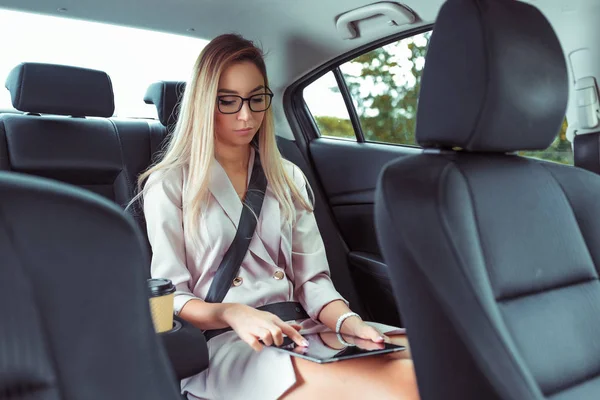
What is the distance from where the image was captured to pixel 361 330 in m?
1.64

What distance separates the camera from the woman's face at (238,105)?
6.21ft

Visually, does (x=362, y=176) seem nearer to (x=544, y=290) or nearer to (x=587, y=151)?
(x=587, y=151)

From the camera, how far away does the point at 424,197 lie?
1.17 m

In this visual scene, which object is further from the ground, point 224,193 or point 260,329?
point 224,193

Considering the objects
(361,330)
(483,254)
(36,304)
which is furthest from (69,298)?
(361,330)

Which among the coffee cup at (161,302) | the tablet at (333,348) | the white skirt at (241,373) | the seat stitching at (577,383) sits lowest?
the white skirt at (241,373)

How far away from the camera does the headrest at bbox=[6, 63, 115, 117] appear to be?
2.04 metres

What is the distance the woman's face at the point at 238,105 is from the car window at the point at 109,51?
1.53 feet

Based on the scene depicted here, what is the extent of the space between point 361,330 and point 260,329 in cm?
27

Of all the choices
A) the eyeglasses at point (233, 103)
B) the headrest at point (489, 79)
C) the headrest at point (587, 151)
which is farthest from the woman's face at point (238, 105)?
the headrest at point (587, 151)

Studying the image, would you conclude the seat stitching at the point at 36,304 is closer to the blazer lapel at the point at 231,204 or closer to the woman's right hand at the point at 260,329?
the woman's right hand at the point at 260,329

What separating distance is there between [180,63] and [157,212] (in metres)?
0.94

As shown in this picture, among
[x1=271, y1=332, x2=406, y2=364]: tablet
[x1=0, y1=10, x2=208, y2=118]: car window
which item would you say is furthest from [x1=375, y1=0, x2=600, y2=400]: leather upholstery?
[x1=0, y1=10, x2=208, y2=118]: car window

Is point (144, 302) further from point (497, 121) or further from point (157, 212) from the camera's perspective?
point (157, 212)
